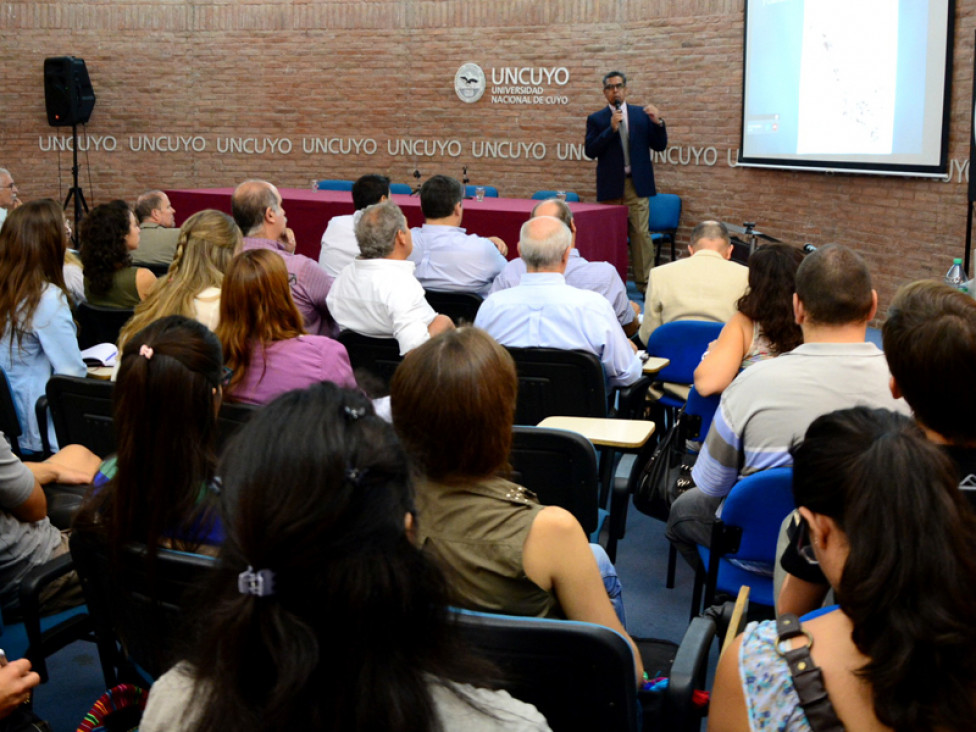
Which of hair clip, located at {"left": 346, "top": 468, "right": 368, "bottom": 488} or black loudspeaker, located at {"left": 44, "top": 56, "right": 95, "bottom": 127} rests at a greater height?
black loudspeaker, located at {"left": 44, "top": 56, "right": 95, "bottom": 127}

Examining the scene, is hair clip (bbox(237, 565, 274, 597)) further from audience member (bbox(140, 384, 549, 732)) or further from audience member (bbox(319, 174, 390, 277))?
audience member (bbox(319, 174, 390, 277))

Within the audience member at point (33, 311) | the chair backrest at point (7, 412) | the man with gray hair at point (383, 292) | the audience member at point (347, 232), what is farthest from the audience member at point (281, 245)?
the chair backrest at point (7, 412)

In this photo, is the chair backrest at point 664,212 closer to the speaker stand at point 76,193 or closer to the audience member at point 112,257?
the audience member at point 112,257

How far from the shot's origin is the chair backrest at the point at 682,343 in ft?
13.9

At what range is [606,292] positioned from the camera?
4.88 metres

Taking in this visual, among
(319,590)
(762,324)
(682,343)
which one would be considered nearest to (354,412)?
(319,590)

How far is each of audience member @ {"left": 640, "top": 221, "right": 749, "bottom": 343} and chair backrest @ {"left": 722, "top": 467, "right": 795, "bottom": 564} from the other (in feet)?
7.09

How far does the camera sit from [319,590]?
40.9 inches

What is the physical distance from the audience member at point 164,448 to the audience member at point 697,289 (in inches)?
116

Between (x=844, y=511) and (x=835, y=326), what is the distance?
1.40 meters

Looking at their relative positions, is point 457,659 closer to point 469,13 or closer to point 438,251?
point 438,251

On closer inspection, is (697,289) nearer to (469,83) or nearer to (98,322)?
(98,322)

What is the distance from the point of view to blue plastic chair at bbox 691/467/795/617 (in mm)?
2342

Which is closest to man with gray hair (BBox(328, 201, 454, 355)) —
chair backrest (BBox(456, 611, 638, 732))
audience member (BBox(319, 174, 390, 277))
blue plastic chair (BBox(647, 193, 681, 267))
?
audience member (BBox(319, 174, 390, 277))
